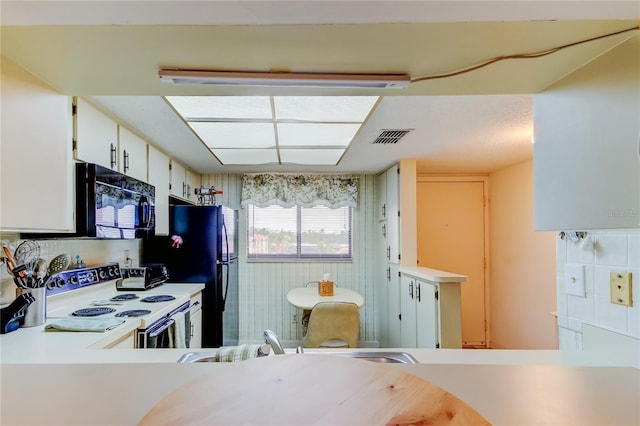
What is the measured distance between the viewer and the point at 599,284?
3.84 feet

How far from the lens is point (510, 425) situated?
0.69 meters

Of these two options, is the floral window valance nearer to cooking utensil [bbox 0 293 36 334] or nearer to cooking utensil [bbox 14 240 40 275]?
cooking utensil [bbox 14 240 40 275]

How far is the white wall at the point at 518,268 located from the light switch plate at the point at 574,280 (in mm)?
2082

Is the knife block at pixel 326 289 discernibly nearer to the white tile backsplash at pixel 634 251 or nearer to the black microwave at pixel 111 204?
the black microwave at pixel 111 204

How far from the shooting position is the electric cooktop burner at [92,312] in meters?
1.82

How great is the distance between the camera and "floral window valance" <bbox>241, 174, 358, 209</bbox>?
4.04m

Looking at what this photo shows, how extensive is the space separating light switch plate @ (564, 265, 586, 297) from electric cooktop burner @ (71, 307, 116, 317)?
2.43m

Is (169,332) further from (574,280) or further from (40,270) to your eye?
(574,280)

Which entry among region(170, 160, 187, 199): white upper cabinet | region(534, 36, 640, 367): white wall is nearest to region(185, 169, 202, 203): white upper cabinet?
region(170, 160, 187, 199): white upper cabinet

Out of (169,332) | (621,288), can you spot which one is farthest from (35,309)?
(621,288)

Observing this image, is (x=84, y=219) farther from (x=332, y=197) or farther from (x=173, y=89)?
(x=332, y=197)

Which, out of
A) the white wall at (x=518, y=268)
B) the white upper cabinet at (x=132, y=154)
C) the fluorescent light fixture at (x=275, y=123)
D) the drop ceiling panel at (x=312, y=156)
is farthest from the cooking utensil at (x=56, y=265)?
the white wall at (x=518, y=268)

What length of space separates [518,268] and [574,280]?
104 inches

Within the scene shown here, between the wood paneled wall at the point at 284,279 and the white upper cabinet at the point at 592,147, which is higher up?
the white upper cabinet at the point at 592,147
